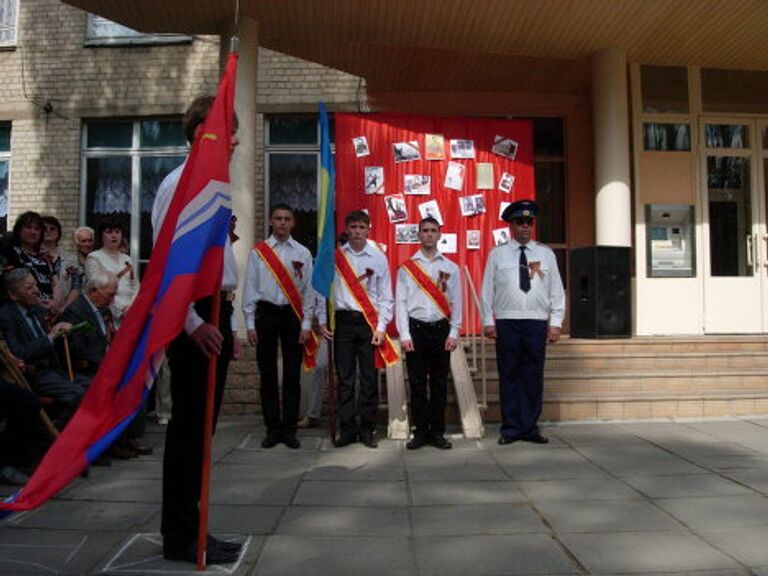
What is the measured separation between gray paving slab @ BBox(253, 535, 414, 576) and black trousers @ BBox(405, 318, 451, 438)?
7.88 ft

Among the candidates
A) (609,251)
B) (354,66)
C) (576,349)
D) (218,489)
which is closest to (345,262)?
(218,489)

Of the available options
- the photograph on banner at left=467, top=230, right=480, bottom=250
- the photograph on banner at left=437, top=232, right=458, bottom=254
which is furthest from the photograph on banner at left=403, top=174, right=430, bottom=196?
the photograph on banner at left=467, top=230, right=480, bottom=250

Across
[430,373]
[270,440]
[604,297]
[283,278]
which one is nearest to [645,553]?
[430,373]

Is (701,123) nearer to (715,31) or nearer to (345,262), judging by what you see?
(715,31)

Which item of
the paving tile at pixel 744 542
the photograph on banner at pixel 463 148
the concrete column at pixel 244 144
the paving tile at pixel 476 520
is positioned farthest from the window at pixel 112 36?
the paving tile at pixel 744 542

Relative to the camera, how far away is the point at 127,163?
11461 mm

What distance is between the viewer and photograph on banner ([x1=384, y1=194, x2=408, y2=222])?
927cm

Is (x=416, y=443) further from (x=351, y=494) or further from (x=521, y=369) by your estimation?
(x=351, y=494)

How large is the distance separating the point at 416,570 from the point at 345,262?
3285 mm

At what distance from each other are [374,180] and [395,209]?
452mm

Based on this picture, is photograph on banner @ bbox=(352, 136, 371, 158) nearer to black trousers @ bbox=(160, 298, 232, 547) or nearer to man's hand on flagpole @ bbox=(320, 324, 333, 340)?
man's hand on flagpole @ bbox=(320, 324, 333, 340)

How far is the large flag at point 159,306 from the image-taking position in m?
2.79

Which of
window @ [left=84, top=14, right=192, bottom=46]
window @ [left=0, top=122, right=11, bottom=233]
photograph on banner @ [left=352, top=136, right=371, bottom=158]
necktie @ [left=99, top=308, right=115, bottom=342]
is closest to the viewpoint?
necktie @ [left=99, top=308, right=115, bottom=342]

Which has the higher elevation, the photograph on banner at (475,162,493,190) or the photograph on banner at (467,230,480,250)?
the photograph on banner at (475,162,493,190)
